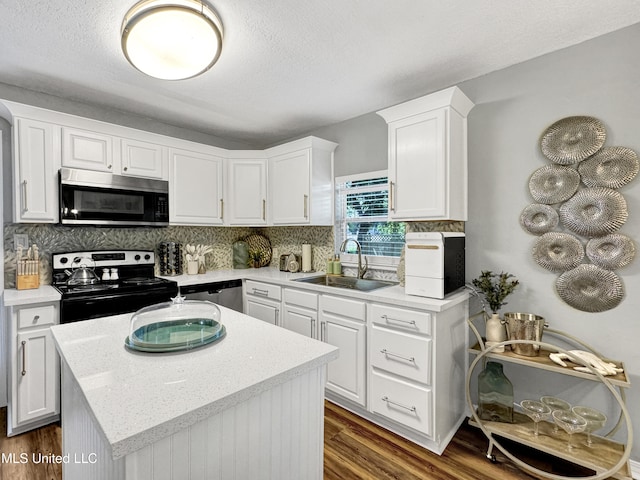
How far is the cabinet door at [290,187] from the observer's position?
314 cm

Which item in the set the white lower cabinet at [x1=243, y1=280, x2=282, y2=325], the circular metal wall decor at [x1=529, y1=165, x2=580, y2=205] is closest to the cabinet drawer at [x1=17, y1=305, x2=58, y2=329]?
the white lower cabinet at [x1=243, y1=280, x2=282, y2=325]

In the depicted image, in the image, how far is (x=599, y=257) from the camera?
6.04 feet

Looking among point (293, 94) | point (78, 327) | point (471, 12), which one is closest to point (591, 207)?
point (471, 12)

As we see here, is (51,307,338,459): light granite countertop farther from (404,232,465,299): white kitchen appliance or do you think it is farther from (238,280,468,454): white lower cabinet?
(404,232,465,299): white kitchen appliance

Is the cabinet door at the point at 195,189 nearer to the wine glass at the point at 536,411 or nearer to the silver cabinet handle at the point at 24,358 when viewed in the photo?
the silver cabinet handle at the point at 24,358

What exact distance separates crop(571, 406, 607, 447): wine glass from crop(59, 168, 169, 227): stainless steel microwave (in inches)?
132

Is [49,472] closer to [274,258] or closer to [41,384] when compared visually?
[41,384]

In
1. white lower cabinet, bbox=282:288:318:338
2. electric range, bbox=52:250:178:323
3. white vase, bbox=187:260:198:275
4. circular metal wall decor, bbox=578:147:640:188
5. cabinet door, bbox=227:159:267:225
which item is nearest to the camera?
circular metal wall decor, bbox=578:147:640:188

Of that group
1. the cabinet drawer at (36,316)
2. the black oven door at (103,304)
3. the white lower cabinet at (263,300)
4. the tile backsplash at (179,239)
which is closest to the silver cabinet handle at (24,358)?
the cabinet drawer at (36,316)

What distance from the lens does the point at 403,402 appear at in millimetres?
2066

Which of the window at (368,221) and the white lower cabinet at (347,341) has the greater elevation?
the window at (368,221)

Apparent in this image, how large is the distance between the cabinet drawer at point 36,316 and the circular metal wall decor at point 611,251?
3484 millimetres

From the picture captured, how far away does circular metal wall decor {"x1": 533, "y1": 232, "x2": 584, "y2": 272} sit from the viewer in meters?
1.92

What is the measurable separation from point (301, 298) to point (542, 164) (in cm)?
199
